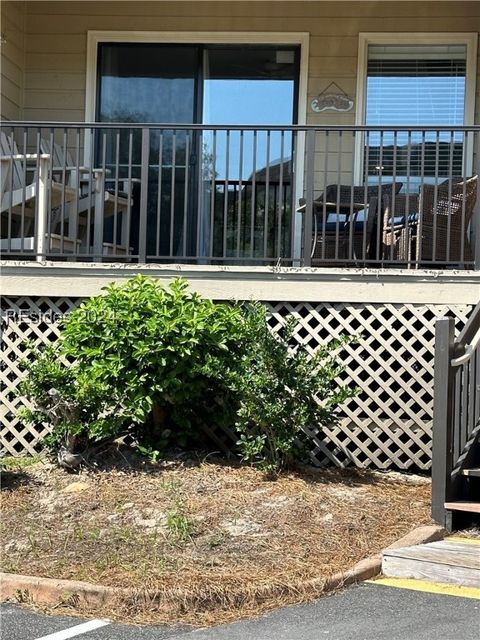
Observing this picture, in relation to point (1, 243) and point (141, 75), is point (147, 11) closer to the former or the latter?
point (141, 75)

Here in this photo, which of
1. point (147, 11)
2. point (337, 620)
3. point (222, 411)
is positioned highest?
point (147, 11)

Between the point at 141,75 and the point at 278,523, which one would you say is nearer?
the point at 278,523

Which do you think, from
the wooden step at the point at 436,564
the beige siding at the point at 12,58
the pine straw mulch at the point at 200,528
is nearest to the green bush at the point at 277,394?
the pine straw mulch at the point at 200,528

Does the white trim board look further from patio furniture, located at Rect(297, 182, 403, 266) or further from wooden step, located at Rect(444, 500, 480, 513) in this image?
wooden step, located at Rect(444, 500, 480, 513)

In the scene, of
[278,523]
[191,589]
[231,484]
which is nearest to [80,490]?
[231,484]

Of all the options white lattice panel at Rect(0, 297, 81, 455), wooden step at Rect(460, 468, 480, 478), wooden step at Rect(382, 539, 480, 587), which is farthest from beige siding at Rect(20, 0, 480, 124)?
wooden step at Rect(382, 539, 480, 587)

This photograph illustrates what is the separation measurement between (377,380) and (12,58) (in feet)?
16.8

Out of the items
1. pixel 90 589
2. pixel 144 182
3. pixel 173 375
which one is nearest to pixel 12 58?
pixel 144 182

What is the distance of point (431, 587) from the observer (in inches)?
171

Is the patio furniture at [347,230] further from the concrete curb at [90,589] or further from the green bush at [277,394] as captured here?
the concrete curb at [90,589]

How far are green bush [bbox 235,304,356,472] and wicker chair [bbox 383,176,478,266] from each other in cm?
133

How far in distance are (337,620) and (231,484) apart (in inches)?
78.1

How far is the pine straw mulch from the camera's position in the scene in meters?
4.21

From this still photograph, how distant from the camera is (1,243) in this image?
Result: 7438 millimetres
